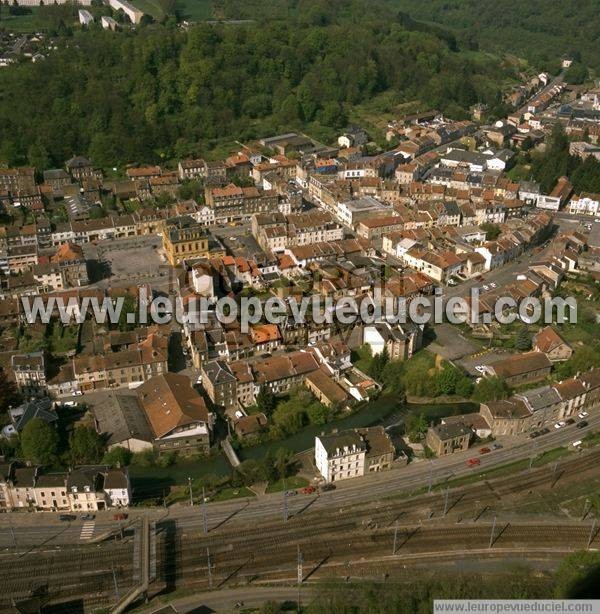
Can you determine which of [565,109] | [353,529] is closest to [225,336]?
[353,529]

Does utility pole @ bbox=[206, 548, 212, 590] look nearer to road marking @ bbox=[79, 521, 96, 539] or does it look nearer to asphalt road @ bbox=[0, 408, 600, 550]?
asphalt road @ bbox=[0, 408, 600, 550]

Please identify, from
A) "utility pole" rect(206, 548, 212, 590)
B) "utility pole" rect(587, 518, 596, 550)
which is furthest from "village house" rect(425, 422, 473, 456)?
"utility pole" rect(206, 548, 212, 590)

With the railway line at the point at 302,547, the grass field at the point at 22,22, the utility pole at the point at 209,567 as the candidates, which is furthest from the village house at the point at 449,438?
the grass field at the point at 22,22

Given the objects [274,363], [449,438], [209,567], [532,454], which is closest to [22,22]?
[274,363]

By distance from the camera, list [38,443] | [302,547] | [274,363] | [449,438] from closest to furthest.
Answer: [302,547], [38,443], [449,438], [274,363]

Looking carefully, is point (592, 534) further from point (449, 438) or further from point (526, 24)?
point (526, 24)

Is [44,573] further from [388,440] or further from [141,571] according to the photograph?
[388,440]
